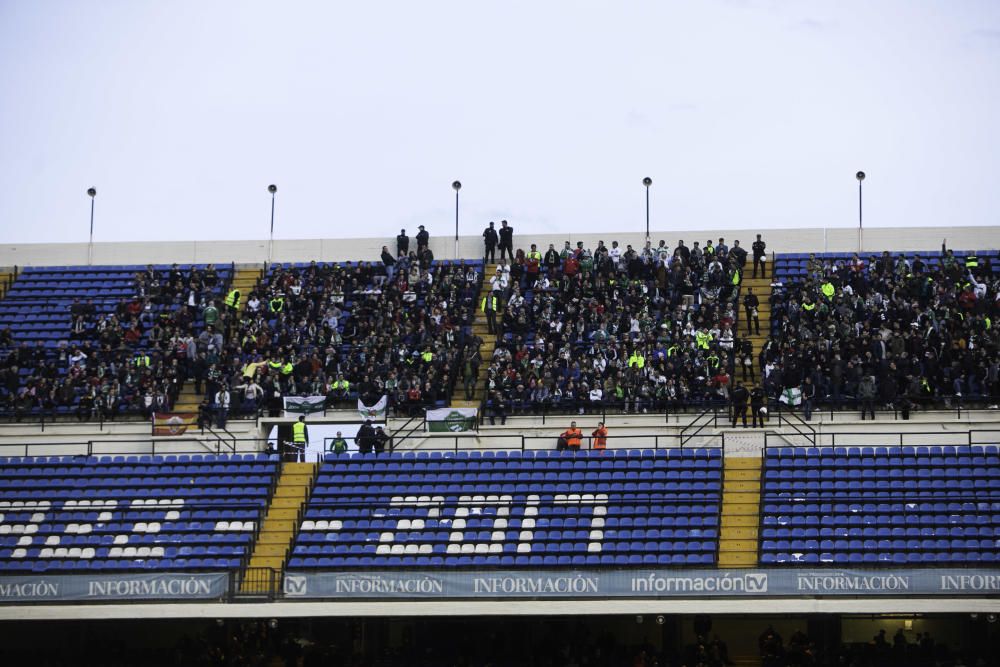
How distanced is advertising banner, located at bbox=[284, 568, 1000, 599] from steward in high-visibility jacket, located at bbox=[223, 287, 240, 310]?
16165mm

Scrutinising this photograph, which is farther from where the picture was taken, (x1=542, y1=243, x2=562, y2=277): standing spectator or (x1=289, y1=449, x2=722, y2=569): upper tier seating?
(x1=542, y1=243, x2=562, y2=277): standing spectator

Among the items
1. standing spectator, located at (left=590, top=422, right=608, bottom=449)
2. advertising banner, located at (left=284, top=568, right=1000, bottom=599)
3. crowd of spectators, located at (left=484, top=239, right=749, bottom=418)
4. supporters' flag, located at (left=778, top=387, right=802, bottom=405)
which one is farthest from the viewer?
crowd of spectators, located at (left=484, top=239, right=749, bottom=418)

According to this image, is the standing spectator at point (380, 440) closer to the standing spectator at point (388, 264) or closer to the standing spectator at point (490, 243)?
the standing spectator at point (388, 264)

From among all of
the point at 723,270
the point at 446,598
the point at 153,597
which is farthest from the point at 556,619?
the point at 723,270

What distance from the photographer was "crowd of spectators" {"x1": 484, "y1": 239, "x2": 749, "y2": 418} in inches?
1828

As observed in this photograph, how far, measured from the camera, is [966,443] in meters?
43.4

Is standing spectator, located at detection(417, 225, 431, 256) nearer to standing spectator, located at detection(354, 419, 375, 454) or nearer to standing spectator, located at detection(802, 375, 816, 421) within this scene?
standing spectator, located at detection(354, 419, 375, 454)

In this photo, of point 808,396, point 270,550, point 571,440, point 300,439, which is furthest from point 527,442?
point 270,550

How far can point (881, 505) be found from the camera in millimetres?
39781

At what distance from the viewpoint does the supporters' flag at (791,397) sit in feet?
147

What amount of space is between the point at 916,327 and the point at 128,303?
23.6 m

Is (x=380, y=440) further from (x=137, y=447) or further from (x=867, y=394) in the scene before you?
(x=867, y=394)

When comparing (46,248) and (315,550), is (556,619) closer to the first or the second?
(315,550)

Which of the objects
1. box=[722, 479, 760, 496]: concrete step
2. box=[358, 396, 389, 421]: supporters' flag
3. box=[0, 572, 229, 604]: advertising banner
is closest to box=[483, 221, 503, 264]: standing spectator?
box=[358, 396, 389, 421]: supporters' flag
